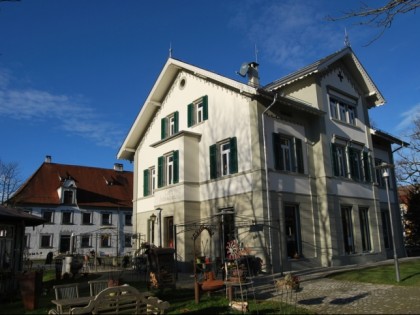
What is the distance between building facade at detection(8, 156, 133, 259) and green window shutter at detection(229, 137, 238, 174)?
71.8 ft

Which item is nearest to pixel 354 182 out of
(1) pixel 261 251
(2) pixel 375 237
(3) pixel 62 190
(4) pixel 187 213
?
(2) pixel 375 237

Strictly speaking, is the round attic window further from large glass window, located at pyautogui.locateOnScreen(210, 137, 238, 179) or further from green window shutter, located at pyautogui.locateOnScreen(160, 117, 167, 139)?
large glass window, located at pyautogui.locateOnScreen(210, 137, 238, 179)

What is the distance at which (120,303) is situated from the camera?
7.61 meters

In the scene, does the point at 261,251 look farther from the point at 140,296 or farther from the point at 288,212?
the point at 140,296

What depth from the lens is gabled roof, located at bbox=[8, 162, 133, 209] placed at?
39622 millimetres

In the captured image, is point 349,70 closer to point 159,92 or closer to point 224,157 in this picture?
point 224,157

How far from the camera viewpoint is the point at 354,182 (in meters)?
20.8

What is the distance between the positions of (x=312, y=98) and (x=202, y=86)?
569 cm

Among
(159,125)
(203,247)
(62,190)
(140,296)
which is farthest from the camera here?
(62,190)

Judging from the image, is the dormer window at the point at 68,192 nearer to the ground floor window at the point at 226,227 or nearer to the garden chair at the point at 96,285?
the ground floor window at the point at 226,227

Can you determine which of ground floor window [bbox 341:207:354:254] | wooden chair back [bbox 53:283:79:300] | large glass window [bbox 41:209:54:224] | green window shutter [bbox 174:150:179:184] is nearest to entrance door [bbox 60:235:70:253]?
large glass window [bbox 41:209:54:224]

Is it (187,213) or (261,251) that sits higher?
(187,213)

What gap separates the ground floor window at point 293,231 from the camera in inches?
684

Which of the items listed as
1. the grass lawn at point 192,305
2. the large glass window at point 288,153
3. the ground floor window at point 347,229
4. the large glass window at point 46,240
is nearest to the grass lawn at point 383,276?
the ground floor window at point 347,229
